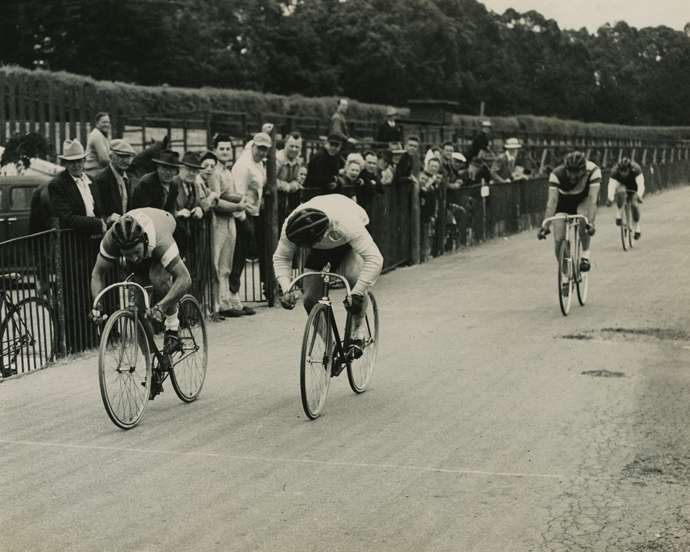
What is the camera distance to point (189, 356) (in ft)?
32.6

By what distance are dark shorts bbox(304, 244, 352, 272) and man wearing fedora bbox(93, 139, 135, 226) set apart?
3319 mm

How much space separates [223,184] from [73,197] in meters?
2.88

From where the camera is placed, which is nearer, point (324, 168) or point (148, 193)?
point (148, 193)

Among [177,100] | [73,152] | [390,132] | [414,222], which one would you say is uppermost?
[177,100]

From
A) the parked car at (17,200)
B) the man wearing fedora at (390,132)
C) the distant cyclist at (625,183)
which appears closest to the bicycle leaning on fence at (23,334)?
the parked car at (17,200)

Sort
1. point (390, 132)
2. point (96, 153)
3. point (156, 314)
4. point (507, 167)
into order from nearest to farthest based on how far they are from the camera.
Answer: point (156, 314)
point (96, 153)
point (390, 132)
point (507, 167)

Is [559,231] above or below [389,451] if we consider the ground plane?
above

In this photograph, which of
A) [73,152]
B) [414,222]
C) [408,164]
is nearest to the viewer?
[73,152]

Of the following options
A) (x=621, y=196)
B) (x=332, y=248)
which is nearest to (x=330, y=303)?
(x=332, y=248)

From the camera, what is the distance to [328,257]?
1006cm

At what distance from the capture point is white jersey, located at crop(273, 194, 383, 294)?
959 cm

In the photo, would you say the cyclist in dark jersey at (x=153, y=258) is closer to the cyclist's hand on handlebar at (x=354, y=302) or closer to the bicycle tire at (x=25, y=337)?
the cyclist's hand on handlebar at (x=354, y=302)

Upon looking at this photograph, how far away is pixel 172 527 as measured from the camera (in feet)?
20.9

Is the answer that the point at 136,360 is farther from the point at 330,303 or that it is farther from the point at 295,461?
the point at 295,461
